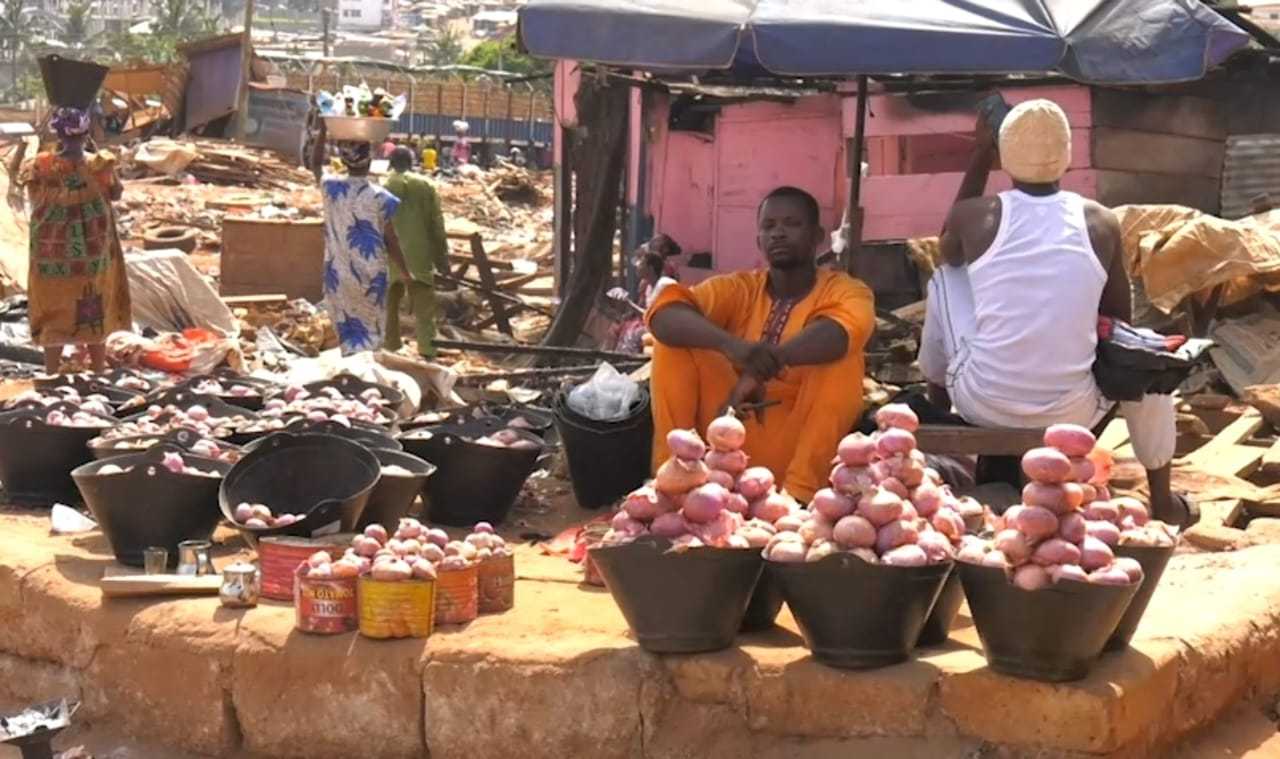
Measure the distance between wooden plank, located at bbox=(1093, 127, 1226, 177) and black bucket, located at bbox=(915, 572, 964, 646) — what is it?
643 cm

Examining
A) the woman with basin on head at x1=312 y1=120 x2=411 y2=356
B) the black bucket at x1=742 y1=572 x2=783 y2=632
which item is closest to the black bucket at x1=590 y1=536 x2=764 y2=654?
the black bucket at x1=742 y1=572 x2=783 y2=632

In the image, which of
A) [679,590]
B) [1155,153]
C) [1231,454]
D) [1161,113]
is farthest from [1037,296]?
[1161,113]

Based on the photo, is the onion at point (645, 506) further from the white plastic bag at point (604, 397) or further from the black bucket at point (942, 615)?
the white plastic bag at point (604, 397)

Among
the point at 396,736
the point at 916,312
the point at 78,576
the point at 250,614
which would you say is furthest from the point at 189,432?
the point at 916,312

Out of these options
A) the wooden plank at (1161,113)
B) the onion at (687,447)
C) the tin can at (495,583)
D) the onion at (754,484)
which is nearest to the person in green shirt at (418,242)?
the wooden plank at (1161,113)

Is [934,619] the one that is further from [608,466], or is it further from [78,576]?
[78,576]

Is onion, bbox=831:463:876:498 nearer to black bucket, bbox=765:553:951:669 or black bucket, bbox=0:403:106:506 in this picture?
black bucket, bbox=765:553:951:669

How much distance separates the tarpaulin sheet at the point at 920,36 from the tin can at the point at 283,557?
2061 millimetres

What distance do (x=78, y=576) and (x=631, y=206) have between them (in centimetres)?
844

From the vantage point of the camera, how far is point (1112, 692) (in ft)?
13.7

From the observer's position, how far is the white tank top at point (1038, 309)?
18.6ft

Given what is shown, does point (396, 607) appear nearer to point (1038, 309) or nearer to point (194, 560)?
point (194, 560)

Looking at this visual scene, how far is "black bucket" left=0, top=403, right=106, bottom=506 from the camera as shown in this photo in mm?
6434

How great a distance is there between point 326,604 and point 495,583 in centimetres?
50
